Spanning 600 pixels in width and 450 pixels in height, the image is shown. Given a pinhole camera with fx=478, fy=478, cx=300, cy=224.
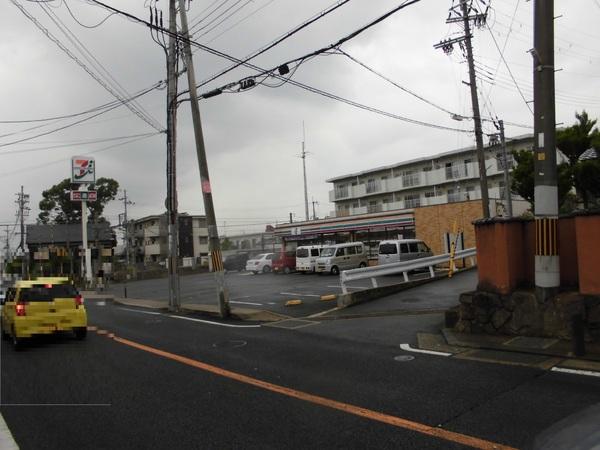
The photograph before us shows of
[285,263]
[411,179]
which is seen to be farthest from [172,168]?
[411,179]

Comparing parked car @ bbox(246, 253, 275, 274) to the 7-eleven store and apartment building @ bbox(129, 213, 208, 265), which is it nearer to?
the 7-eleven store

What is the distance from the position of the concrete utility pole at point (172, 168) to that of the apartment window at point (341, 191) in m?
37.8

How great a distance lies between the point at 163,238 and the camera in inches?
2675

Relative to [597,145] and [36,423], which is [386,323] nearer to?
[36,423]

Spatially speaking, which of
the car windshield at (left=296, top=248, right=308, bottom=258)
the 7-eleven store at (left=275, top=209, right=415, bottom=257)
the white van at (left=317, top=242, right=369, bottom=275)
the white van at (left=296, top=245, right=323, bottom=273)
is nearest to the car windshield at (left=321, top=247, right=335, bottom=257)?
the white van at (left=317, top=242, right=369, bottom=275)

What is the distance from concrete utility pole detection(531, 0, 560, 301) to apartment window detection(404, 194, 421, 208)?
39860 millimetres

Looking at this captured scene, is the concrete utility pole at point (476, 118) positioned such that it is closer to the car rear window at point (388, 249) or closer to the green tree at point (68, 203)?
the car rear window at point (388, 249)

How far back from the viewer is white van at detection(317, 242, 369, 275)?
29812 mm

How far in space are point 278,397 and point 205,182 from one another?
10122 mm

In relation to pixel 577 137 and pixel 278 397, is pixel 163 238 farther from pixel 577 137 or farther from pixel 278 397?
pixel 278 397

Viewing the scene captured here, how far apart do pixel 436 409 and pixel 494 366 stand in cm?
218

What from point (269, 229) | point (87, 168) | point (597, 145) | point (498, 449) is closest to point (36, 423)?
point (498, 449)

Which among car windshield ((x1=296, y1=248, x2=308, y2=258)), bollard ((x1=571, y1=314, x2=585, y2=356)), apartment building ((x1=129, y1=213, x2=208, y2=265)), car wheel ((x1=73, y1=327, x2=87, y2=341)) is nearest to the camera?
bollard ((x1=571, y1=314, x2=585, y2=356))

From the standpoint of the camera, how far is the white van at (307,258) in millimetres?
31191
